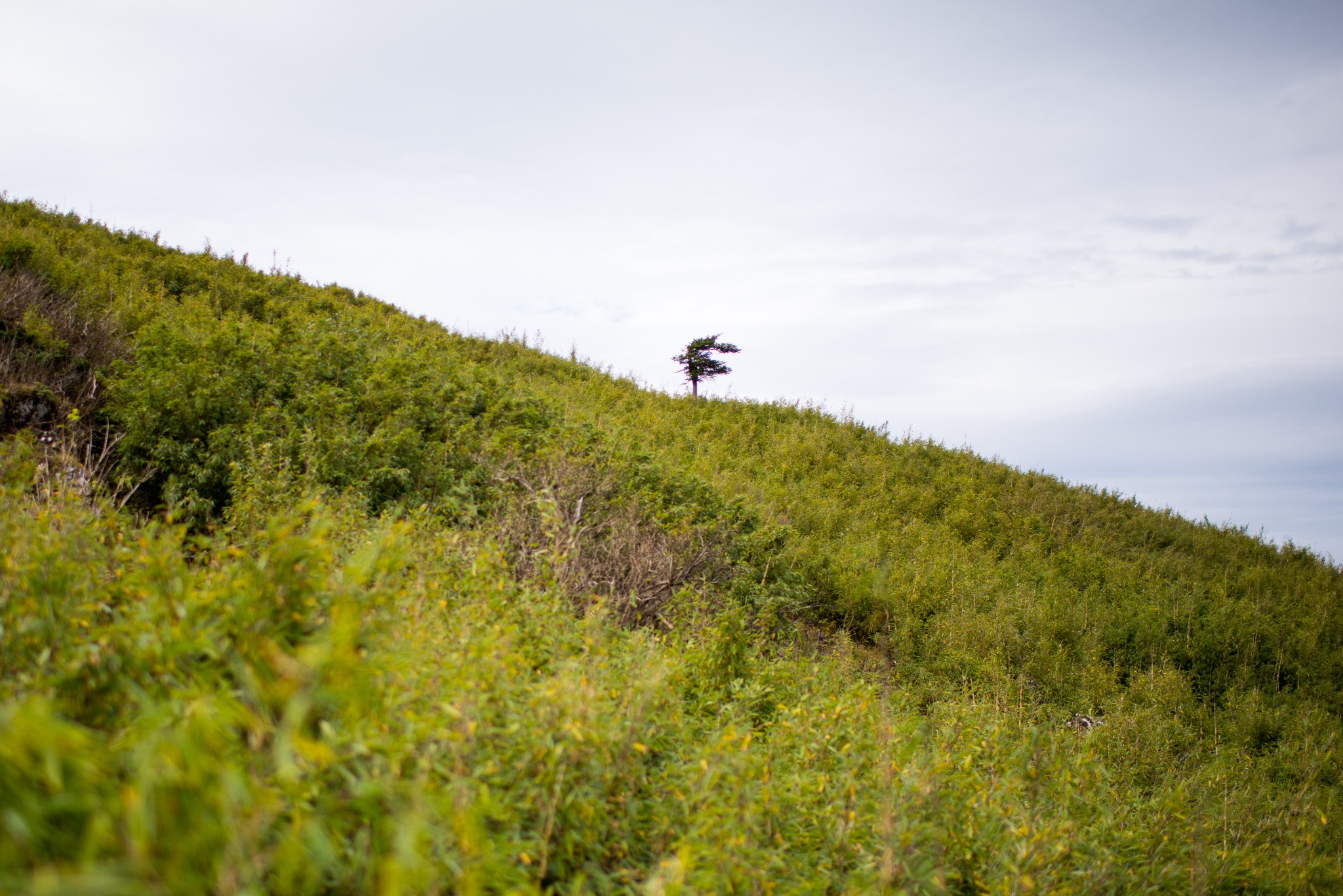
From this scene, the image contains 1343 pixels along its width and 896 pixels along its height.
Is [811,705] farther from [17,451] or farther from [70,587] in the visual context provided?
[17,451]

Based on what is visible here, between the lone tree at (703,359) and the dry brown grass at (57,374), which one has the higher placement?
the lone tree at (703,359)

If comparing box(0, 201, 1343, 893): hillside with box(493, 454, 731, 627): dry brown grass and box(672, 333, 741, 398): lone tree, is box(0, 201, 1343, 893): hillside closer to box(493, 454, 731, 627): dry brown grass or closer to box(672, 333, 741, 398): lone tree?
box(493, 454, 731, 627): dry brown grass

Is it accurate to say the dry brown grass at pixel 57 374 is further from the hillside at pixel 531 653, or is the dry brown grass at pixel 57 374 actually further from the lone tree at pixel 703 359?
the lone tree at pixel 703 359

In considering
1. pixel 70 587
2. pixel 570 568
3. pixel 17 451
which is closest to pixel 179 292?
pixel 17 451

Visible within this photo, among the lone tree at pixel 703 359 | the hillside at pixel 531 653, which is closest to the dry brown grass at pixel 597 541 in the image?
the hillside at pixel 531 653

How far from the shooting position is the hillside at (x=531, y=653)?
1736 millimetres

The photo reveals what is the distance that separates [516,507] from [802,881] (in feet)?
14.2

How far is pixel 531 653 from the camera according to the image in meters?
3.63

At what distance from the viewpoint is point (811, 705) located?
4.21 m

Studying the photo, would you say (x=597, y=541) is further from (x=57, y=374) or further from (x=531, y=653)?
(x=57, y=374)

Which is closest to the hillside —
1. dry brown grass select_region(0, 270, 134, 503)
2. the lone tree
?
dry brown grass select_region(0, 270, 134, 503)

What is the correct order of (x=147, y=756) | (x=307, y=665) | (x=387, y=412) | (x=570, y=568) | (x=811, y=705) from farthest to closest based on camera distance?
(x=387, y=412), (x=570, y=568), (x=811, y=705), (x=307, y=665), (x=147, y=756)

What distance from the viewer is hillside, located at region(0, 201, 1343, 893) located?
174 cm

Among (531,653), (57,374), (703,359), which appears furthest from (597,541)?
(703,359)
